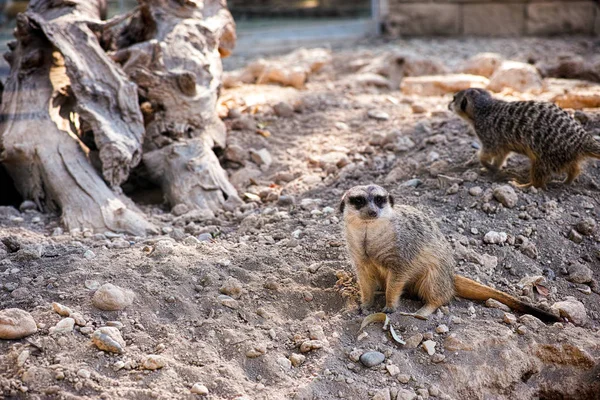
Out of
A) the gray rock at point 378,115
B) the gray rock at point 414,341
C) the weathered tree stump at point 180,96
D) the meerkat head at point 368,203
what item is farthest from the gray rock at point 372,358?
the gray rock at point 378,115

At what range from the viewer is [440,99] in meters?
5.42

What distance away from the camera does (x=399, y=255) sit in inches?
109

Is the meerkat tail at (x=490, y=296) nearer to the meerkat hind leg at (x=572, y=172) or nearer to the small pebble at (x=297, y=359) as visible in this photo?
the small pebble at (x=297, y=359)

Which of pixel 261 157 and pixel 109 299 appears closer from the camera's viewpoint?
pixel 109 299

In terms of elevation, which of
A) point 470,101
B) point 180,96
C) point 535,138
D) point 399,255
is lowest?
point 399,255

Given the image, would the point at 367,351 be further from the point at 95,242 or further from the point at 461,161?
the point at 461,161

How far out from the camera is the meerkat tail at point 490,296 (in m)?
2.82

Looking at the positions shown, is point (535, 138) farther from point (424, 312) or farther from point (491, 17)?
point (491, 17)

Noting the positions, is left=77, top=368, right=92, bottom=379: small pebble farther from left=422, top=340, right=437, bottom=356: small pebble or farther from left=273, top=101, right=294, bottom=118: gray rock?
left=273, top=101, right=294, bottom=118: gray rock

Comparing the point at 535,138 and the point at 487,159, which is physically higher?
the point at 535,138

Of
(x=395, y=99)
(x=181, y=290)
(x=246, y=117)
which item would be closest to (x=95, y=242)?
(x=181, y=290)

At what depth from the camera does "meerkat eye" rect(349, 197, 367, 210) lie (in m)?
2.71

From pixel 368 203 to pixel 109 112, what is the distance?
74.5 inches

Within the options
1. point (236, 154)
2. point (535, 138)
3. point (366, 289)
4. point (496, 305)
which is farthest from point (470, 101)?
point (366, 289)
